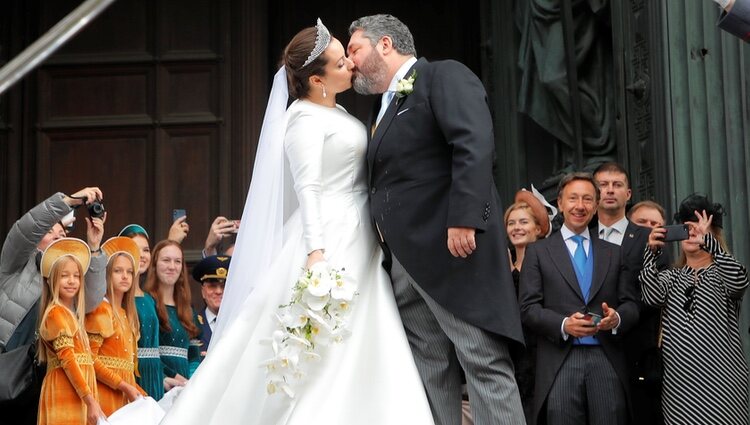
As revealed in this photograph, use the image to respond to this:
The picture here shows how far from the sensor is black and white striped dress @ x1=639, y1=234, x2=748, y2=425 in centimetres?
614

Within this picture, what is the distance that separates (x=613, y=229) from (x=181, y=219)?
316 cm

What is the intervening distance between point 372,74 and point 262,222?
82 centimetres

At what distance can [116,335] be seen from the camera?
274 inches

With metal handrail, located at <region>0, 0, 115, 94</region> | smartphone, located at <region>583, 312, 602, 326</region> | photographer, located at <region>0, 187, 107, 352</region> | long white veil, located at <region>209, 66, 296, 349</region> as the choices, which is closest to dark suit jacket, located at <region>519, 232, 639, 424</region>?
smartphone, located at <region>583, 312, 602, 326</region>

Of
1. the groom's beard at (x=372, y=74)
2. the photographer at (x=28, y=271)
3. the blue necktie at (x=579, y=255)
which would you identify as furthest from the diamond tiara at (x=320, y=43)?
the photographer at (x=28, y=271)

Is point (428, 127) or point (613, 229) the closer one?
point (428, 127)

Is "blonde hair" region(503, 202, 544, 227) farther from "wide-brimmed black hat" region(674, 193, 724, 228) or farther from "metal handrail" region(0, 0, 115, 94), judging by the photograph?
"metal handrail" region(0, 0, 115, 94)

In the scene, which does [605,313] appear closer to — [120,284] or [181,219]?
[120,284]

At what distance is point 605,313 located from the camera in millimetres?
6113

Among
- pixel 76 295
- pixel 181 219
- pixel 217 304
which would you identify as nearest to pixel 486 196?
pixel 76 295

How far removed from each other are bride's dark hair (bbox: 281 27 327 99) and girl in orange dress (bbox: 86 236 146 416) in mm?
1946

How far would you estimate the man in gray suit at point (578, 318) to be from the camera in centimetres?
610

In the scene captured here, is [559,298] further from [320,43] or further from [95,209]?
[95,209]

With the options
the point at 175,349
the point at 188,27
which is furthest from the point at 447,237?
the point at 188,27
